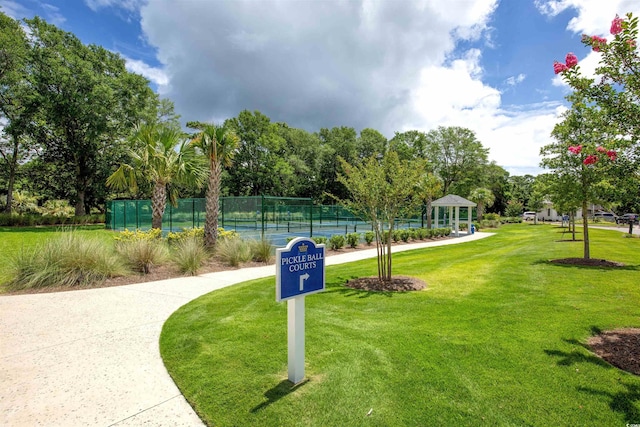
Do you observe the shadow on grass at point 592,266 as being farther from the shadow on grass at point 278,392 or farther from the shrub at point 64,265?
the shrub at point 64,265

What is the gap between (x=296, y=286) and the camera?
341 cm

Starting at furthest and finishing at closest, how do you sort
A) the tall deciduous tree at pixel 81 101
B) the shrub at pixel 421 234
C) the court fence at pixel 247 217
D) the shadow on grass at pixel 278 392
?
the tall deciduous tree at pixel 81 101 < the shrub at pixel 421 234 < the court fence at pixel 247 217 < the shadow on grass at pixel 278 392

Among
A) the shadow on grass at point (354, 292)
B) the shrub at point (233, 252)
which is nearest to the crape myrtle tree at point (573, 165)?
the shadow on grass at point (354, 292)

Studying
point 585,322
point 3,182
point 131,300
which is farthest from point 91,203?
point 585,322

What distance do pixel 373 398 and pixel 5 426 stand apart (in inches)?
120

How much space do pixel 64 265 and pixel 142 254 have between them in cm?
176

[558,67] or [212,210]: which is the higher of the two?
[558,67]

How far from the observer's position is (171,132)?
12820 mm

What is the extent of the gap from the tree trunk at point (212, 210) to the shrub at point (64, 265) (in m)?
3.83

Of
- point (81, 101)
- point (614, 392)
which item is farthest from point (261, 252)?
point (81, 101)

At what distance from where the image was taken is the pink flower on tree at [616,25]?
12.6 feet

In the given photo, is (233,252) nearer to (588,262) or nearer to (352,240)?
(352,240)

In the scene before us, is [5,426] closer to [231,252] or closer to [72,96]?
[231,252]

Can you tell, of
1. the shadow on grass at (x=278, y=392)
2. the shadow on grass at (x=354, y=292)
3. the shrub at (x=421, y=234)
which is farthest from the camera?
the shrub at (x=421, y=234)
